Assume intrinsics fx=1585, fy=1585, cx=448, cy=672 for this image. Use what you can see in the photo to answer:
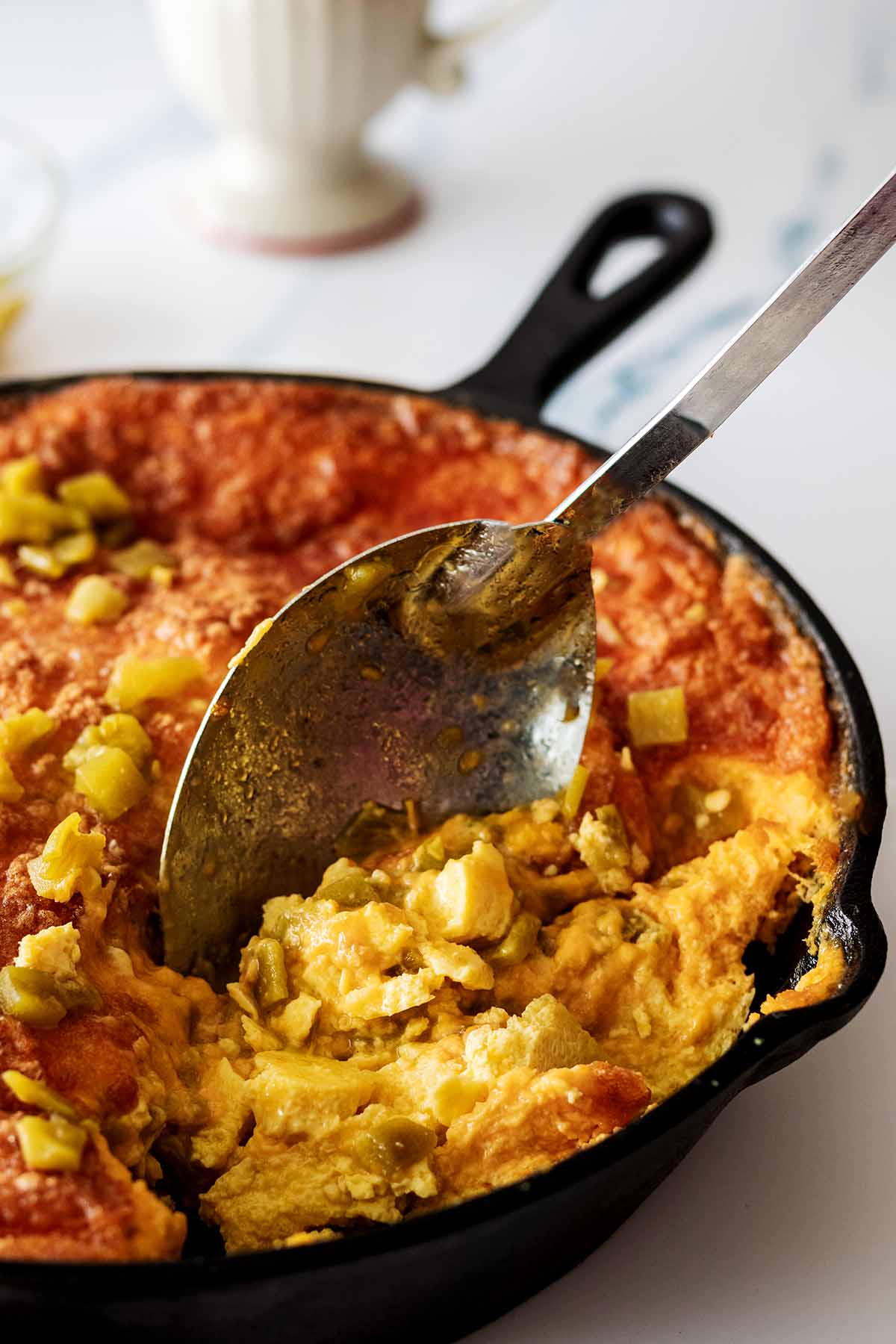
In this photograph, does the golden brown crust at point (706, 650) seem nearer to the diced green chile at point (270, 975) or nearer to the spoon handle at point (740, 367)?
the spoon handle at point (740, 367)

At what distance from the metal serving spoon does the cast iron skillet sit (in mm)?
355

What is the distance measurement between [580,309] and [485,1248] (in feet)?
5.03

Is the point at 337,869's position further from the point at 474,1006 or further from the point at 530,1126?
the point at 530,1126

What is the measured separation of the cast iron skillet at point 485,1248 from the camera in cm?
131

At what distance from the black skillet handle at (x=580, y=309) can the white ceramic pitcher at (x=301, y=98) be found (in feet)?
3.28

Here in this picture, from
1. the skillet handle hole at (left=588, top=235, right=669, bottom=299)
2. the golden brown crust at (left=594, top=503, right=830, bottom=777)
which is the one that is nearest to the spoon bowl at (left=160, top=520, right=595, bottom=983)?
the golden brown crust at (left=594, top=503, right=830, bottom=777)

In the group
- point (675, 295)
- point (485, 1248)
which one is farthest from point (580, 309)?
point (485, 1248)

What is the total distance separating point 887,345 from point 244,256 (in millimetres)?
1445

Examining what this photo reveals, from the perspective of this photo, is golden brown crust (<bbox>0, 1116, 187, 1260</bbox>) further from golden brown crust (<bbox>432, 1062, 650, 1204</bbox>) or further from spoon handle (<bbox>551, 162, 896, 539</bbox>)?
spoon handle (<bbox>551, 162, 896, 539</bbox>)

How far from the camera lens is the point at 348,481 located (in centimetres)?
244

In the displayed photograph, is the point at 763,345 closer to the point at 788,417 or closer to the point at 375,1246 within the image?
the point at 375,1246

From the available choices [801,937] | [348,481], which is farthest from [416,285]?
[801,937]

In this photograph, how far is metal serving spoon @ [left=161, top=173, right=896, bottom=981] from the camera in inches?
71.6

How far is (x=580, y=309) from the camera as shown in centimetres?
250
